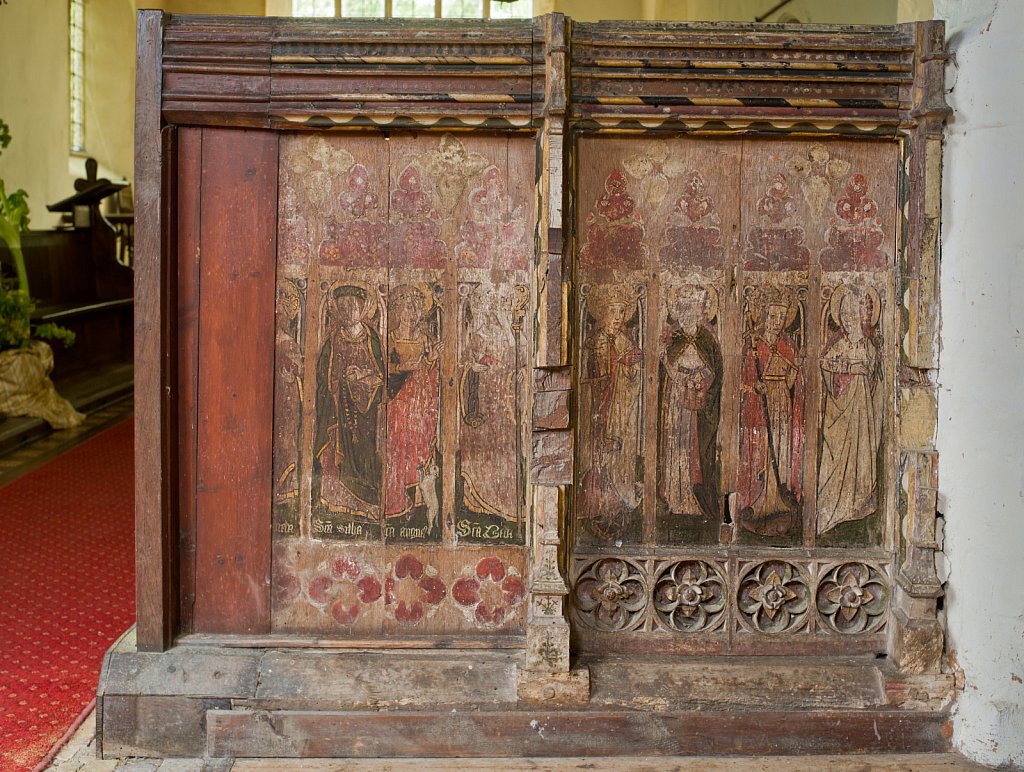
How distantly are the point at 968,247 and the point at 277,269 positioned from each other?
215 centimetres

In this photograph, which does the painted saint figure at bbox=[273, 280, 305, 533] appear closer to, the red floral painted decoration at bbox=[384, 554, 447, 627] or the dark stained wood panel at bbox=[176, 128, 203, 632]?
the dark stained wood panel at bbox=[176, 128, 203, 632]

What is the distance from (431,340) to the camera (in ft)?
11.1

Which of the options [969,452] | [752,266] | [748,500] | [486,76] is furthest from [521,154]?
[969,452]

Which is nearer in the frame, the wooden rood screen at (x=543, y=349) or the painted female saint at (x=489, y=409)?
the wooden rood screen at (x=543, y=349)

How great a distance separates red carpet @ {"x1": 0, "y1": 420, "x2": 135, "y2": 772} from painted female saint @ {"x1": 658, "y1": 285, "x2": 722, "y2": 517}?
2.16 metres

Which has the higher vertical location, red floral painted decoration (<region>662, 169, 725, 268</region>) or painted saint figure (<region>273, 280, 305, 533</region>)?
red floral painted decoration (<region>662, 169, 725, 268</region>)

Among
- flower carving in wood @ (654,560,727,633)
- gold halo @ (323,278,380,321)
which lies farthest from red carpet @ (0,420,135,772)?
flower carving in wood @ (654,560,727,633)

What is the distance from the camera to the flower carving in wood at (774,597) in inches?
133

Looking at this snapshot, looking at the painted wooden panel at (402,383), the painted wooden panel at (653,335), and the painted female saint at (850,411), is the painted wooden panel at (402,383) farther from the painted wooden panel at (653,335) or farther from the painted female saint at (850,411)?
the painted female saint at (850,411)

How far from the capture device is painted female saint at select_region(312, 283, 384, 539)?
337cm

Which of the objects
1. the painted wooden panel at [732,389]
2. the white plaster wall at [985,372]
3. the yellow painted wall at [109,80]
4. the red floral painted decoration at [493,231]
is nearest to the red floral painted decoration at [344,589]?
the painted wooden panel at [732,389]

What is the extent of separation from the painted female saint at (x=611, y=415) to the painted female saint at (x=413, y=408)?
49cm

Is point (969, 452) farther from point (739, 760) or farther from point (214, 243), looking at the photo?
point (214, 243)

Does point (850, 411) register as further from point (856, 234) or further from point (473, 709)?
point (473, 709)
